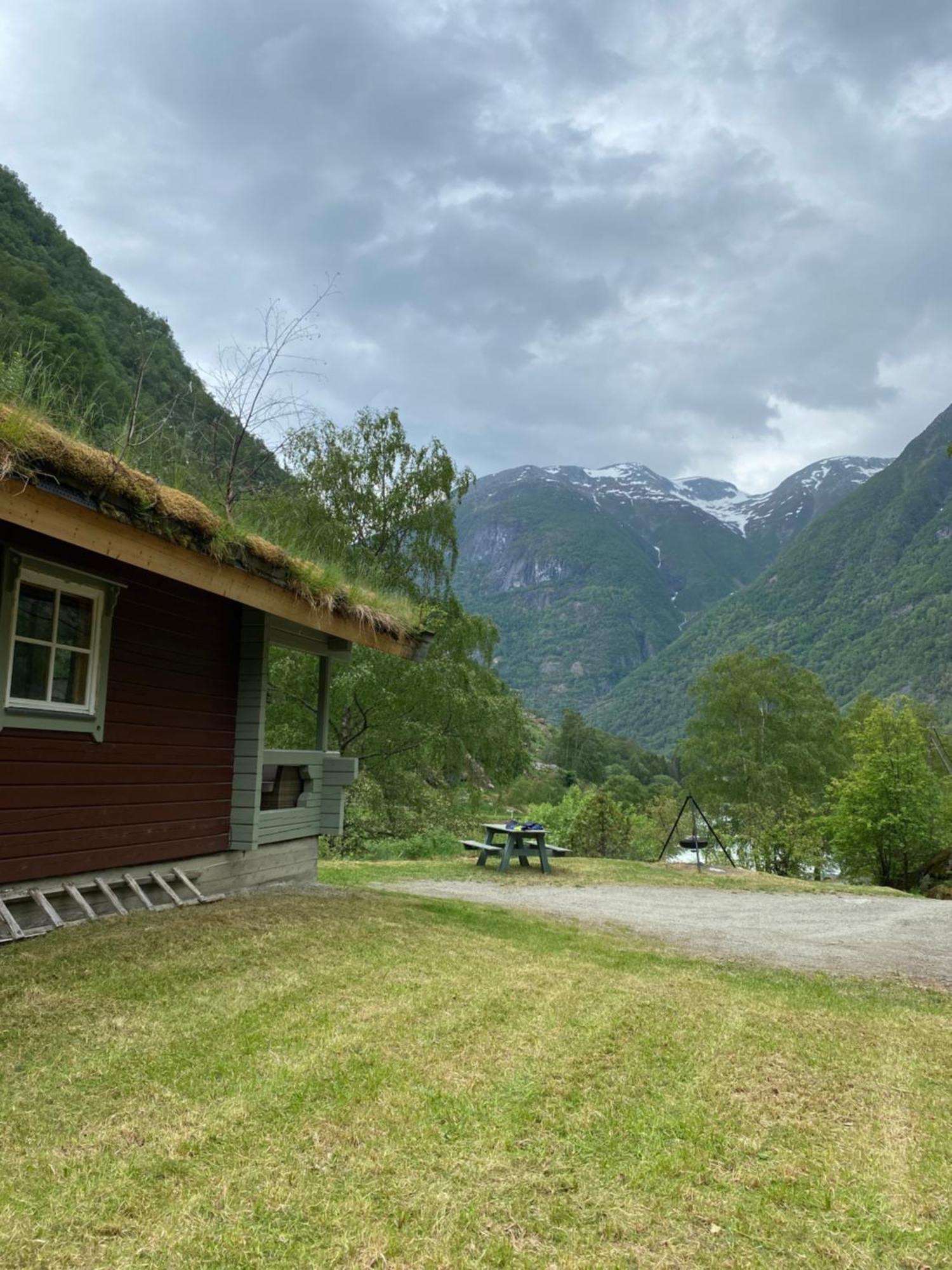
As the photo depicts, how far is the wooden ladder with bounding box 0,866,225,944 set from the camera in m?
4.68

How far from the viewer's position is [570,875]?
12484mm

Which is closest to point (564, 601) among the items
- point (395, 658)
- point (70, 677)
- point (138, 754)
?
point (395, 658)

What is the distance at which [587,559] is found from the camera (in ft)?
563

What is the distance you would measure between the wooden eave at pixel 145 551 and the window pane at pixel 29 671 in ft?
2.41

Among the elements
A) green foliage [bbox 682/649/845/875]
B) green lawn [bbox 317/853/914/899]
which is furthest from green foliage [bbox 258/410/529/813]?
green foliage [bbox 682/649/845/875]

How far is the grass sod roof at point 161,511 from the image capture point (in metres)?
3.88

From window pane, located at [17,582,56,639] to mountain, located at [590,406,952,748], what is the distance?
248 ft

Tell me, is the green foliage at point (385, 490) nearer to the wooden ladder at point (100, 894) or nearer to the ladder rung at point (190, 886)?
the ladder rung at point (190, 886)

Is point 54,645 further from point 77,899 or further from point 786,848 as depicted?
point 786,848

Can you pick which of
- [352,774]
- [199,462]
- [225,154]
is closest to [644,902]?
[352,774]

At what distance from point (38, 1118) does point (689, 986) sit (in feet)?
12.6

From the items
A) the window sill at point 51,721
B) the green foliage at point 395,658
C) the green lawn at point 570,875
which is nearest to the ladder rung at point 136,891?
the window sill at point 51,721

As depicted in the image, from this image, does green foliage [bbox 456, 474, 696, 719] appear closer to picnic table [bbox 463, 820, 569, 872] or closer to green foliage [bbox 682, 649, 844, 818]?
green foliage [bbox 682, 649, 844, 818]

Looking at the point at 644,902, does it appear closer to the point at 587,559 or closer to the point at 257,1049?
the point at 257,1049
